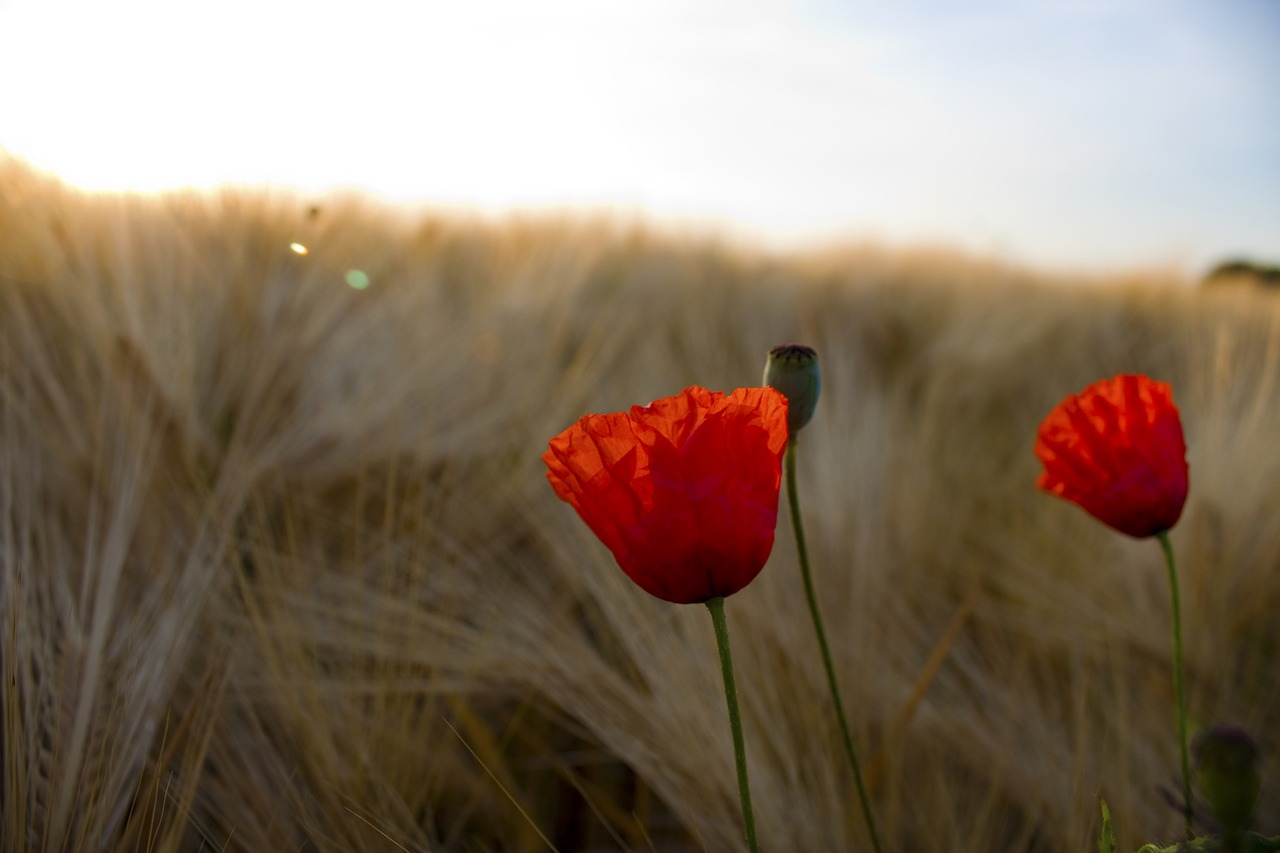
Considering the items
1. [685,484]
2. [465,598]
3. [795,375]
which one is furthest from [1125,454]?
[465,598]

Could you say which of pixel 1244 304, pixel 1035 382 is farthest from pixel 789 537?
pixel 1244 304

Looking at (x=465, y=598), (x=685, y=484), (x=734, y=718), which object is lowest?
(x=465, y=598)

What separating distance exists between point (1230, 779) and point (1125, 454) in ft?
1.03

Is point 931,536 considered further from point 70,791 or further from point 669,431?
point 70,791

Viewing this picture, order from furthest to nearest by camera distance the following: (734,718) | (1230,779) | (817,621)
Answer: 1. (817,621)
2. (734,718)
3. (1230,779)

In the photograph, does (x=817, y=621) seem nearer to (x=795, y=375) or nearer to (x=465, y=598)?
(x=795, y=375)

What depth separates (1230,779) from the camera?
10.0 inches

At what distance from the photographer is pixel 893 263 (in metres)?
2.76

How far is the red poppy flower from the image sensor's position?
0.52m

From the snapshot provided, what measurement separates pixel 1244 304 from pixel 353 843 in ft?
9.12

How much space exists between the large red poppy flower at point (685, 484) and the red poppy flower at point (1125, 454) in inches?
10.5

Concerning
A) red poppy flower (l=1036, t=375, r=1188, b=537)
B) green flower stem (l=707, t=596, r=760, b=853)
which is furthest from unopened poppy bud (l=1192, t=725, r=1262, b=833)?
red poppy flower (l=1036, t=375, r=1188, b=537)

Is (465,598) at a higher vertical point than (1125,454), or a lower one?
lower

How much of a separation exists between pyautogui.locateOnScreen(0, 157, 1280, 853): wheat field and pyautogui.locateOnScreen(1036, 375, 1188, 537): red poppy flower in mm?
257
